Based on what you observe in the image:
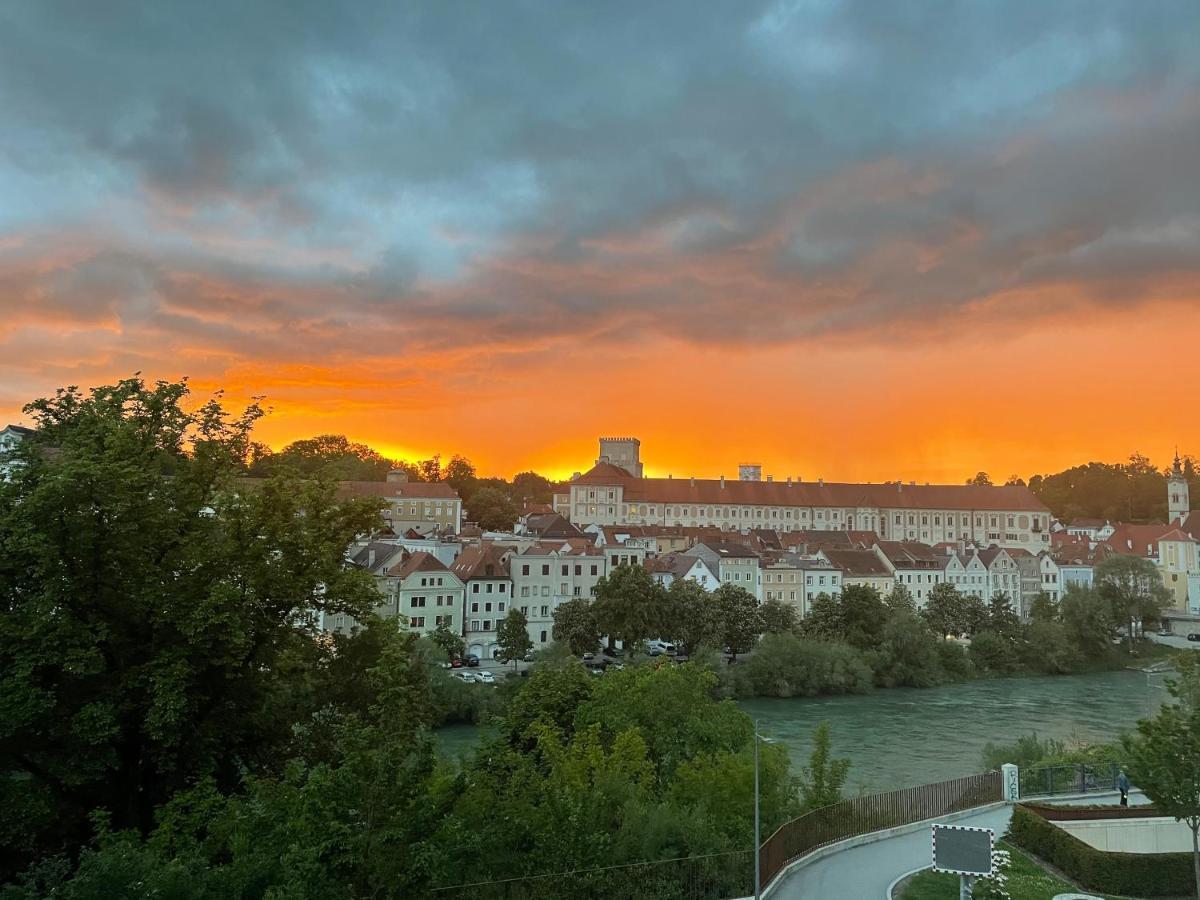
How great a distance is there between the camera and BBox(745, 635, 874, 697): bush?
51.7 m

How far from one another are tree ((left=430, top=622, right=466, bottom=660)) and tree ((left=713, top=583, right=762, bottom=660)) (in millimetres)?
15525

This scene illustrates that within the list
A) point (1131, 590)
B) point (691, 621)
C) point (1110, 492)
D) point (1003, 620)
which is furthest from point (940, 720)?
point (1110, 492)

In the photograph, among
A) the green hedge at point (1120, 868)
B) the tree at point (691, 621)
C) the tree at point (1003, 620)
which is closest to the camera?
the green hedge at point (1120, 868)

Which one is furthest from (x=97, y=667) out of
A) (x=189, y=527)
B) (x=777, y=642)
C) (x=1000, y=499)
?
(x=1000, y=499)

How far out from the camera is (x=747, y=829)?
17.7 metres

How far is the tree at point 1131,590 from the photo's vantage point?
70.1 metres

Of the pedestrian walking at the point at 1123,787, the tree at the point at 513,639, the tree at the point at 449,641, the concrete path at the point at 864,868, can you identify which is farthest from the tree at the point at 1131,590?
the concrete path at the point at 864,868

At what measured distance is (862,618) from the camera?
58844 mm

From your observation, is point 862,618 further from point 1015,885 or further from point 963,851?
point 963,851

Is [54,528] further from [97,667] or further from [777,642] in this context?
[777,642]

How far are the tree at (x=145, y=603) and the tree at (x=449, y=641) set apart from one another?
33.9 metres

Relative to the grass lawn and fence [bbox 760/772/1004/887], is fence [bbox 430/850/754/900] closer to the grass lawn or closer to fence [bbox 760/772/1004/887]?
fence [bbox 760/772/1004/887]

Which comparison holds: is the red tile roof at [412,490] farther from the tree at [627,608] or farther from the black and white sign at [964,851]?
the black and white sign at [964,851]

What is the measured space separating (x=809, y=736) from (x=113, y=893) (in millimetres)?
35588
